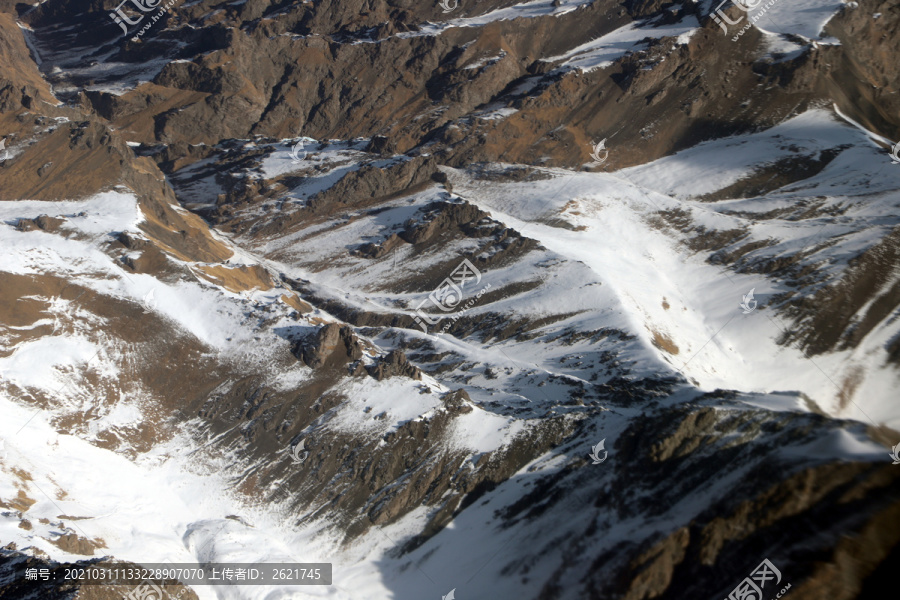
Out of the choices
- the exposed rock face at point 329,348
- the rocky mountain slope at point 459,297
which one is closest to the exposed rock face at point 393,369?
the rocky mountain slope at point 459,297

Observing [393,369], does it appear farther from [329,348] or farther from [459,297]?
[459,297]

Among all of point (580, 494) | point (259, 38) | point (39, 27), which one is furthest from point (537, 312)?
point (39, 27)

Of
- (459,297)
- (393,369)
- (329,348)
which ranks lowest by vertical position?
(459,297)

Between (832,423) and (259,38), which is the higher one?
(259,38)

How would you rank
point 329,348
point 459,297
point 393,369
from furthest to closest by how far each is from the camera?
point 459,297
point 329,348
point 393,369

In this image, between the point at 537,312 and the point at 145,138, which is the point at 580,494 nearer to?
the point at 537,312

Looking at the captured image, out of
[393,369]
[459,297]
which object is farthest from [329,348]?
[459,297]

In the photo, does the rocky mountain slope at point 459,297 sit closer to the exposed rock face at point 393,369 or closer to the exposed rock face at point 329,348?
the exposed rock face at point 329,348

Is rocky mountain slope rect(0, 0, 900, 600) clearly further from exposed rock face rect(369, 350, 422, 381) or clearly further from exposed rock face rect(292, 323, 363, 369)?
exposed rock face rect(369, 350, 422, 381)
